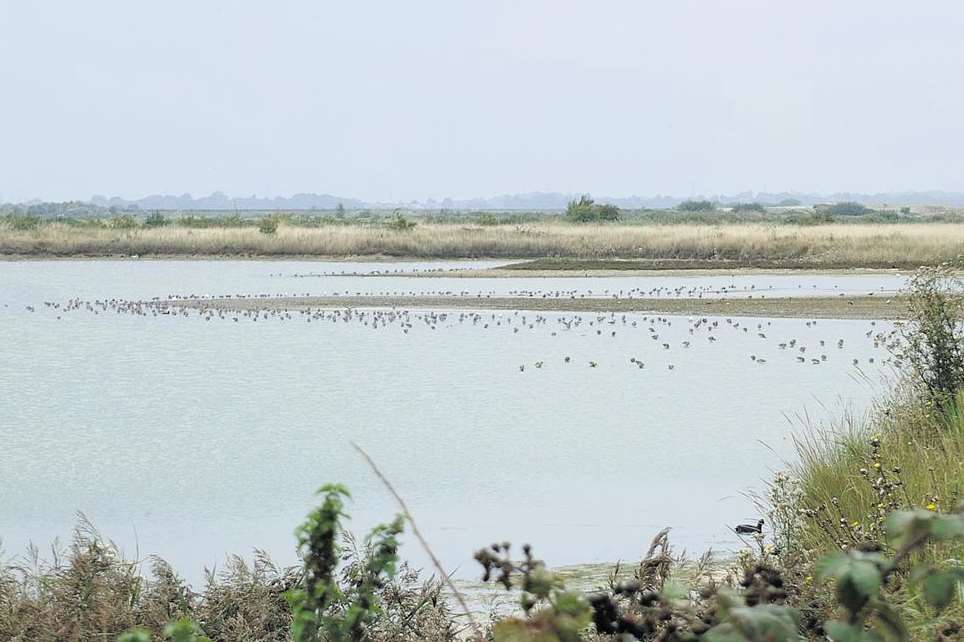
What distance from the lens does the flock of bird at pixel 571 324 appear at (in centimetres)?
2200

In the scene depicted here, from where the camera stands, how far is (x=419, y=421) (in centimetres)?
1551

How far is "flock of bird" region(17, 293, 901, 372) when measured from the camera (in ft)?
72.2

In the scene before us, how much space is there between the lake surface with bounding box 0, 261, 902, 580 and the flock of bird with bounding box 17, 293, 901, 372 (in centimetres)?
13

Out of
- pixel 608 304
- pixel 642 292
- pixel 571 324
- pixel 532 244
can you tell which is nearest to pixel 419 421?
pixel 571 324

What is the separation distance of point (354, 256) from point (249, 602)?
4670 cm

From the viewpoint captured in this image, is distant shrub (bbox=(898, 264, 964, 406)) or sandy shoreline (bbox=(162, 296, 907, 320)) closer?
distant shrub (bbox=(898, 264, 964, 406))

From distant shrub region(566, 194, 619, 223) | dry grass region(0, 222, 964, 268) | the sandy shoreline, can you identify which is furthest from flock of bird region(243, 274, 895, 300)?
distant shrub region(566, 194, 619, 223)

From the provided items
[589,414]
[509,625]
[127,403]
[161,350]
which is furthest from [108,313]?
[509,625]

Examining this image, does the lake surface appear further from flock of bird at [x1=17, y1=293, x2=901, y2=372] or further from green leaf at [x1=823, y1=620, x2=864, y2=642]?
green leaf at [x1=823, y1=620, x2=864, y2=642]

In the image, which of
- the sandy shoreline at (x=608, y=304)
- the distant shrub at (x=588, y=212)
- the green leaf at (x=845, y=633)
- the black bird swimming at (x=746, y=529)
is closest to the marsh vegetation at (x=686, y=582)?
the green leaf at (x=845, y=633)

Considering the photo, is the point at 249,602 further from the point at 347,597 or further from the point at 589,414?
the point at 589,414

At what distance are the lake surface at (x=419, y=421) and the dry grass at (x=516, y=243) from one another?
2076 cm

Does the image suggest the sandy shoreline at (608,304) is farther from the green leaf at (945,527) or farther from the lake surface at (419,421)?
the green leaf at (945,527)

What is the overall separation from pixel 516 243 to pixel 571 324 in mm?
27097
